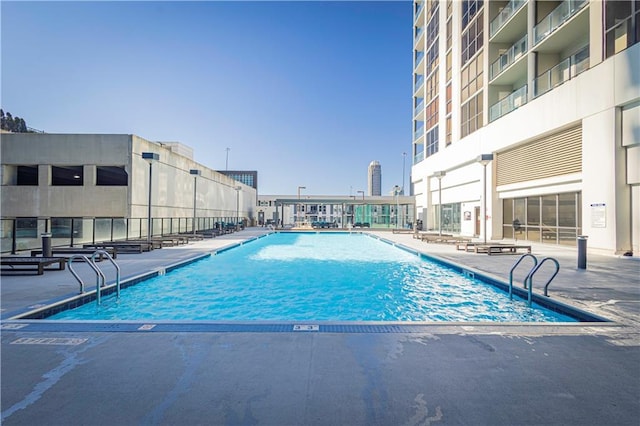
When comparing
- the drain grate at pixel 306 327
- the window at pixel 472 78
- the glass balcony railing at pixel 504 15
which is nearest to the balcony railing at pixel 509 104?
the window at pixel 472 78

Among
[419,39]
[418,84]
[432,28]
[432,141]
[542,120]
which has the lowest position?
[542,120]

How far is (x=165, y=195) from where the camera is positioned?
65.4 ft

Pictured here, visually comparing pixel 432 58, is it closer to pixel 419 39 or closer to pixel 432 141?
pixel 419 39

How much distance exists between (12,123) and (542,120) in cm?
6445

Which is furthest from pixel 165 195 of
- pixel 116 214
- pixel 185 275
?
pixel 185 275

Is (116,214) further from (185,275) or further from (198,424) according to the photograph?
(198,424)

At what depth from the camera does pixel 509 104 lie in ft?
54.7

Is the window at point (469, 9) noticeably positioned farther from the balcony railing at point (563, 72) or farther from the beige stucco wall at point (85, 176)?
the beige stucco wall at point (85, 176)

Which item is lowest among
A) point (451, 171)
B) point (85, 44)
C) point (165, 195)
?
point (165, 195)

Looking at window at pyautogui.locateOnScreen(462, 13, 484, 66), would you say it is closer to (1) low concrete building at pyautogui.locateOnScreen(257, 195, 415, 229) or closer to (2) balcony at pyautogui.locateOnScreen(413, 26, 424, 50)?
(2) balcony at pyautogui.locateOnScreen(413, 26, 424, 50)

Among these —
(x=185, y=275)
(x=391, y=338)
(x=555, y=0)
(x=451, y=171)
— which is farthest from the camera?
(x=451, y=171)

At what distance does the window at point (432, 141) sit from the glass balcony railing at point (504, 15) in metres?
9.52

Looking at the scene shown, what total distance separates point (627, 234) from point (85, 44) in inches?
767

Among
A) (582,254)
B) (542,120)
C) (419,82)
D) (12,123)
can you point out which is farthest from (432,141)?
(12,123)
